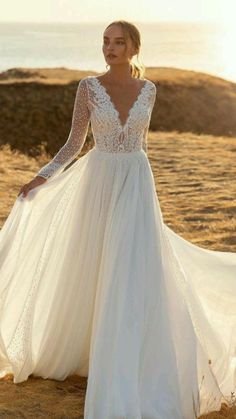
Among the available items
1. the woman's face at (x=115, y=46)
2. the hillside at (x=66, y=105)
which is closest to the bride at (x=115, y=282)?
the woman's face at (x=115, y=46)

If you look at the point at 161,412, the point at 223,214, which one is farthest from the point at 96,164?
the point at 223,214

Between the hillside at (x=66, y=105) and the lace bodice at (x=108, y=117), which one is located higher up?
the lace bodice at (x=108, y=117)

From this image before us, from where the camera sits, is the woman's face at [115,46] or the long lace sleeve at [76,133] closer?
the woman's face at [115,46]

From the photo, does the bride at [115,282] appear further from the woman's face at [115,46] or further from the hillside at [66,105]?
the hillside at [66,105]

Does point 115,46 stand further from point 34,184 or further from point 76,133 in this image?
point 34,184

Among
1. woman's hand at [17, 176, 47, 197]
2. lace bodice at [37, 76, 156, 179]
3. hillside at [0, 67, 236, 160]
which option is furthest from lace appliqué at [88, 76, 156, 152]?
hillside at [0, 67, 236, 160]

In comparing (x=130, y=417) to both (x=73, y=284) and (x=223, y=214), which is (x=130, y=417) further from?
(x=223, y=214)

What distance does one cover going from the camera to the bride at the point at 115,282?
4.69m

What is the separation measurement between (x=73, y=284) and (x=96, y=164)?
77 cm

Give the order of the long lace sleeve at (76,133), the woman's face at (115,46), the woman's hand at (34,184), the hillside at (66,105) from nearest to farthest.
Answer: the woman's face at (115,46), the long lace sleeve at (76,133), the woman's hand at (34,184), the hillside at (66,105)

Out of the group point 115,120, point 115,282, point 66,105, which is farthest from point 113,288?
point 66,105

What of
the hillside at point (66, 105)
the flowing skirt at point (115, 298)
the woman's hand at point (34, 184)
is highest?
the woman's hand at point (34, 184)

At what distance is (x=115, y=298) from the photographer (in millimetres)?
4711

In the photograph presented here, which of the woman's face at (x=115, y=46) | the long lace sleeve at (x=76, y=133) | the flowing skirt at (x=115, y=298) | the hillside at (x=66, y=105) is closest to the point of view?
the flowing skirt at (x=115, y=298)
